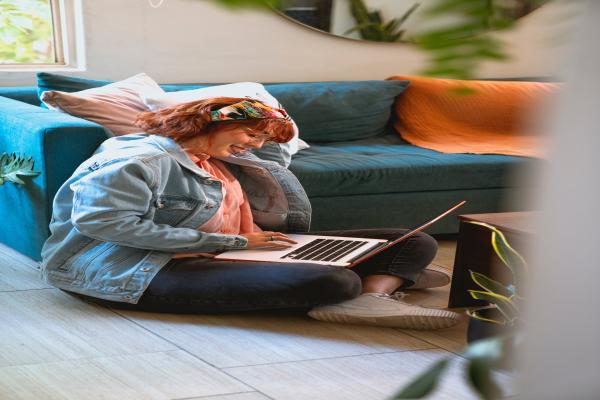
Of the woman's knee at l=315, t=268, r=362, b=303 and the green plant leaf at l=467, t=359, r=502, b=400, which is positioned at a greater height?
the green plant leaf at l=467, t=359, r=502, b=400

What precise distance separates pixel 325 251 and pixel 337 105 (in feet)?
4.84

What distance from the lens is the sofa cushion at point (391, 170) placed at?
3.55 m

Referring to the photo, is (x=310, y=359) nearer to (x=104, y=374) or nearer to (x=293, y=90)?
(x=104, y=374)

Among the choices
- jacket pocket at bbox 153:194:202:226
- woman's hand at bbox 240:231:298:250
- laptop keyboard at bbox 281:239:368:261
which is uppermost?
jacket pocket at bbox 153:194:202:226

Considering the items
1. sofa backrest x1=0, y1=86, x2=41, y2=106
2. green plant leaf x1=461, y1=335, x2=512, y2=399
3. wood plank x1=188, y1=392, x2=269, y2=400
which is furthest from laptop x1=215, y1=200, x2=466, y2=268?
green plant leaf x1=461, y1=335, x2=512, y2=399

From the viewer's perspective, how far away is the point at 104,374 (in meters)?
2.27

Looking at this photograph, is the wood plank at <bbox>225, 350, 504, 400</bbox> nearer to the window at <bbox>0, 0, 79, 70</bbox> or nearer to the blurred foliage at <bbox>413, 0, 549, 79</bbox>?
the blurred foliage at <bbox>413, 0, 549, 79</bbox>

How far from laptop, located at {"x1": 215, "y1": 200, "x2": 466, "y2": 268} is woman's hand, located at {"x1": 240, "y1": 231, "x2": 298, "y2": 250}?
0.05 feet

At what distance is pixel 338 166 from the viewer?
3.61 metres

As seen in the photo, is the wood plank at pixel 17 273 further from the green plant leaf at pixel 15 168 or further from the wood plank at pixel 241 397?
the wood plank at pixel 241 397

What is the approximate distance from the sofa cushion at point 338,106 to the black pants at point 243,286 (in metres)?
1.53

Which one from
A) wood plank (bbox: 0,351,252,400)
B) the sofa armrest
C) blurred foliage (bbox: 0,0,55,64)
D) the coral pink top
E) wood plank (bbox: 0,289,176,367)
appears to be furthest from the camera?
blurred foliage (bbox: 0,0,55,64)

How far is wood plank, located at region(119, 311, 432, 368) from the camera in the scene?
8.07 feet

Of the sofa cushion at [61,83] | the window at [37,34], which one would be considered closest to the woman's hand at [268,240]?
the sofa cushion at [61,83]
